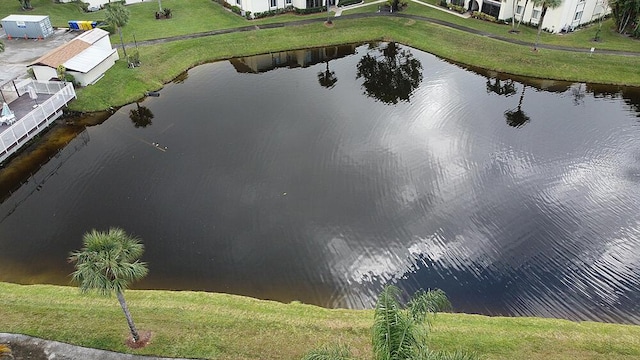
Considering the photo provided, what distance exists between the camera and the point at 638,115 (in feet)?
178

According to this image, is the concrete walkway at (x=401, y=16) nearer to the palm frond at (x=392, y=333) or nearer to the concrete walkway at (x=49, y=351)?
the concrete walkway at (x=49, y=351)

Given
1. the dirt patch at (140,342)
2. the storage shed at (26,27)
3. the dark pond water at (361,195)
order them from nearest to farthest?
the dirt patch at (140,342) → the dark pond water at (361,195) → the storage shed at (26,27)

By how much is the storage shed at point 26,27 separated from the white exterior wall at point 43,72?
1401 cm

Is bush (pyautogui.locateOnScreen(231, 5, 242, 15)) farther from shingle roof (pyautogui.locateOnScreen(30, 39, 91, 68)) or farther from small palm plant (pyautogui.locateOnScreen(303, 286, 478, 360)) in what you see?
small palm plant (pyautogui.locateOnScreen(303, 286, 478, 360))

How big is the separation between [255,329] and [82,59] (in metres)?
46.3

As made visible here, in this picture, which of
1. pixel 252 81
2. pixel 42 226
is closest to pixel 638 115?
pixel 252 81

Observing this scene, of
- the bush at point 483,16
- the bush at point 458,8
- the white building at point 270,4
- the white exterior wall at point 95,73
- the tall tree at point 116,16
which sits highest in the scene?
the tall tree at point 116,16

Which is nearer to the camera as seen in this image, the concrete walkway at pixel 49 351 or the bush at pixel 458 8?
the concrete walkway at pixel 49 351

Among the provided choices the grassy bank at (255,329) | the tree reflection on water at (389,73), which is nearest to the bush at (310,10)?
the tree reflection on water at (389,73)

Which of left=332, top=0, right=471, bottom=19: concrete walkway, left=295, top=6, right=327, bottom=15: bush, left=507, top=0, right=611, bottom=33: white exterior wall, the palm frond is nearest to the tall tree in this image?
left=295, top=6, right=327, bottom=15: bush

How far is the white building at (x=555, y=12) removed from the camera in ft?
230

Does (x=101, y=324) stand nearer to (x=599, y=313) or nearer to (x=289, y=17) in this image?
(x=599, y=313)

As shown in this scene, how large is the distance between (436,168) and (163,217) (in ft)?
82.7

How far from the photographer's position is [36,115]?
1935 inches
